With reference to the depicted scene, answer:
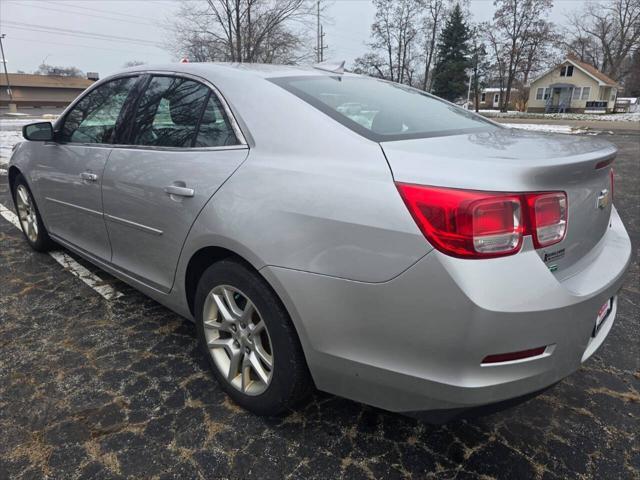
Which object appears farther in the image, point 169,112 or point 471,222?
point 169,112

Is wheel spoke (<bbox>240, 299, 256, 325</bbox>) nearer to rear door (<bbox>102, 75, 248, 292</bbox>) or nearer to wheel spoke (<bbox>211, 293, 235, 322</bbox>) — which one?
wheel spoke (<bbox>211, 293, 235, 322</bbox>)

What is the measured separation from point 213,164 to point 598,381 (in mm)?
2299

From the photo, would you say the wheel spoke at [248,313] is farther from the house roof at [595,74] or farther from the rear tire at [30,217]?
the house roof at [595,74]

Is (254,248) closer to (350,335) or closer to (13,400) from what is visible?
(350,335)

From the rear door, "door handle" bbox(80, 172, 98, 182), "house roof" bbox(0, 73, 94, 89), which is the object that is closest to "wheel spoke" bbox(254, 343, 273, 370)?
the rear door

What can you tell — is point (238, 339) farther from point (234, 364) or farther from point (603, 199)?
point (603, 199)

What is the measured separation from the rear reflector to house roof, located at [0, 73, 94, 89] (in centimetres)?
7049

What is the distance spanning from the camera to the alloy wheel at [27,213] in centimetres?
414

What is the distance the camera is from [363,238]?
5.07 feet

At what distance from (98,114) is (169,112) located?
0.91 meters

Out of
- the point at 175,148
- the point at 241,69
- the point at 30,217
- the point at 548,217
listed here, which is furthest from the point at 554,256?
the point at 30,217

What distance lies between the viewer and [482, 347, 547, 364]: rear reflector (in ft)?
4.80

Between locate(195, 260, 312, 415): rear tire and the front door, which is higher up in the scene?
the front door

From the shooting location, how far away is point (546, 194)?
1.51 meters
